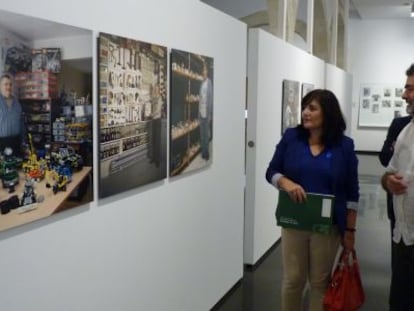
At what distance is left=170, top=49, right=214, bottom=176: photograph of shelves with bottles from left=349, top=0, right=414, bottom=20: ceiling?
10.9m

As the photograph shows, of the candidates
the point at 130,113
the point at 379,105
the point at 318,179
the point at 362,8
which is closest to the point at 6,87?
the point at 130,113

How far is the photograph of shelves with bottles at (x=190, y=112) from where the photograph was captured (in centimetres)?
321

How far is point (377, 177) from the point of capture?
1185 centimetres

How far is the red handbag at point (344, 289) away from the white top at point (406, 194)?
1.22ft

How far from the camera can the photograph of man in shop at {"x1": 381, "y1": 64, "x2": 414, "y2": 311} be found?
2676 mm

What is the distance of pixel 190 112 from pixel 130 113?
2.70ft

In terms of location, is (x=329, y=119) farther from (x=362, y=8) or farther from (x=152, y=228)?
(x=362, y=8)

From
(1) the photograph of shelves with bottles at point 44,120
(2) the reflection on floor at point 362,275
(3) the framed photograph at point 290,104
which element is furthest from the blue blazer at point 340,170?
(3) the framed photograph at point 290,104

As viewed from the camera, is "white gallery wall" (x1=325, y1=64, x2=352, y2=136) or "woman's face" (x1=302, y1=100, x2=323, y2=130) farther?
"white gallery wall" (x1=325, y1=64, x2=352, y2=136)

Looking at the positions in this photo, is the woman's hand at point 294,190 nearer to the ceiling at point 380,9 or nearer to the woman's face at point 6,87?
the woman's face at point 6,87

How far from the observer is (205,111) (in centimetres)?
369

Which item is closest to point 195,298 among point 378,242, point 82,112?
point 82,112

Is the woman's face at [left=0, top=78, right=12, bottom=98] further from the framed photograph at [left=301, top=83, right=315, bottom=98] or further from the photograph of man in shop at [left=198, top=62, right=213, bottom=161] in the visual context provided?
the framed photograph at [left=301, top=83, right=315, bottom=98]

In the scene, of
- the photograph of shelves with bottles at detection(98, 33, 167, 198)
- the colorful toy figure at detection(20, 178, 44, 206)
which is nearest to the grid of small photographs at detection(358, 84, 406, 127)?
the photograph of shelves with bottles at detection(98, 33, 167, 198)
